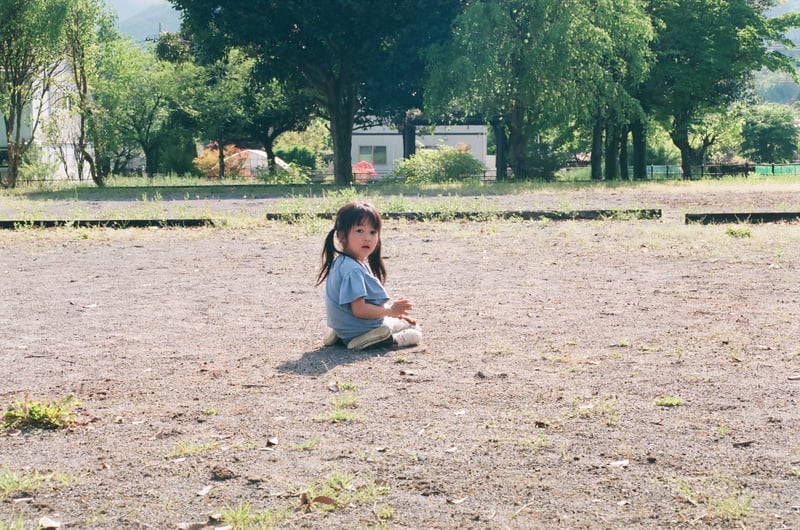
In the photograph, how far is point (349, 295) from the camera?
6523mm

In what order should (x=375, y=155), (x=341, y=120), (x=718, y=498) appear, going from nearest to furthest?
(x=718, y=498), (x=341, y=120), (x=375, y=155)

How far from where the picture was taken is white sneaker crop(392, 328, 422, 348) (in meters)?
6.58

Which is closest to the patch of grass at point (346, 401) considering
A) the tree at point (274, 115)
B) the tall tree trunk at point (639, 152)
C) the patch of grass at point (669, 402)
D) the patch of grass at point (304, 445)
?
the patch of grass at point (304, 445)

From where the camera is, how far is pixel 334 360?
625 centimetres

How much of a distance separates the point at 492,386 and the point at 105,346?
278 centimetres

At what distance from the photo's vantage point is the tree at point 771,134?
8238 cm

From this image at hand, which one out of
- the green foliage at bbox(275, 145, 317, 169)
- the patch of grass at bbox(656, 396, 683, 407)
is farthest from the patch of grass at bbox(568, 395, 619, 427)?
the green foliage at bbox(275, 145, 317, 169)

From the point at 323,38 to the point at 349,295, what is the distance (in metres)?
28.8

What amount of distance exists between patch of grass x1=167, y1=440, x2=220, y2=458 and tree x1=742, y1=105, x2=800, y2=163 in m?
83.3

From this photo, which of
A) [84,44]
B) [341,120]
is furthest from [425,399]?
[84,44]

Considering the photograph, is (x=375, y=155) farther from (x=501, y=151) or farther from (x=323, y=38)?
(x=323, y=38)

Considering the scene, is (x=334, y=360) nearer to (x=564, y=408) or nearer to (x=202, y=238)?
(x=564, y=408)

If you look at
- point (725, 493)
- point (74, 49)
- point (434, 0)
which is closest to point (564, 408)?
point (725, 493)

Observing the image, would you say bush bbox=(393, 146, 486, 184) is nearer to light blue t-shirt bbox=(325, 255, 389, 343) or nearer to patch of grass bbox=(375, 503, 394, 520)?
light blue t-shirt bbox=(325, 255, 389, 343)
